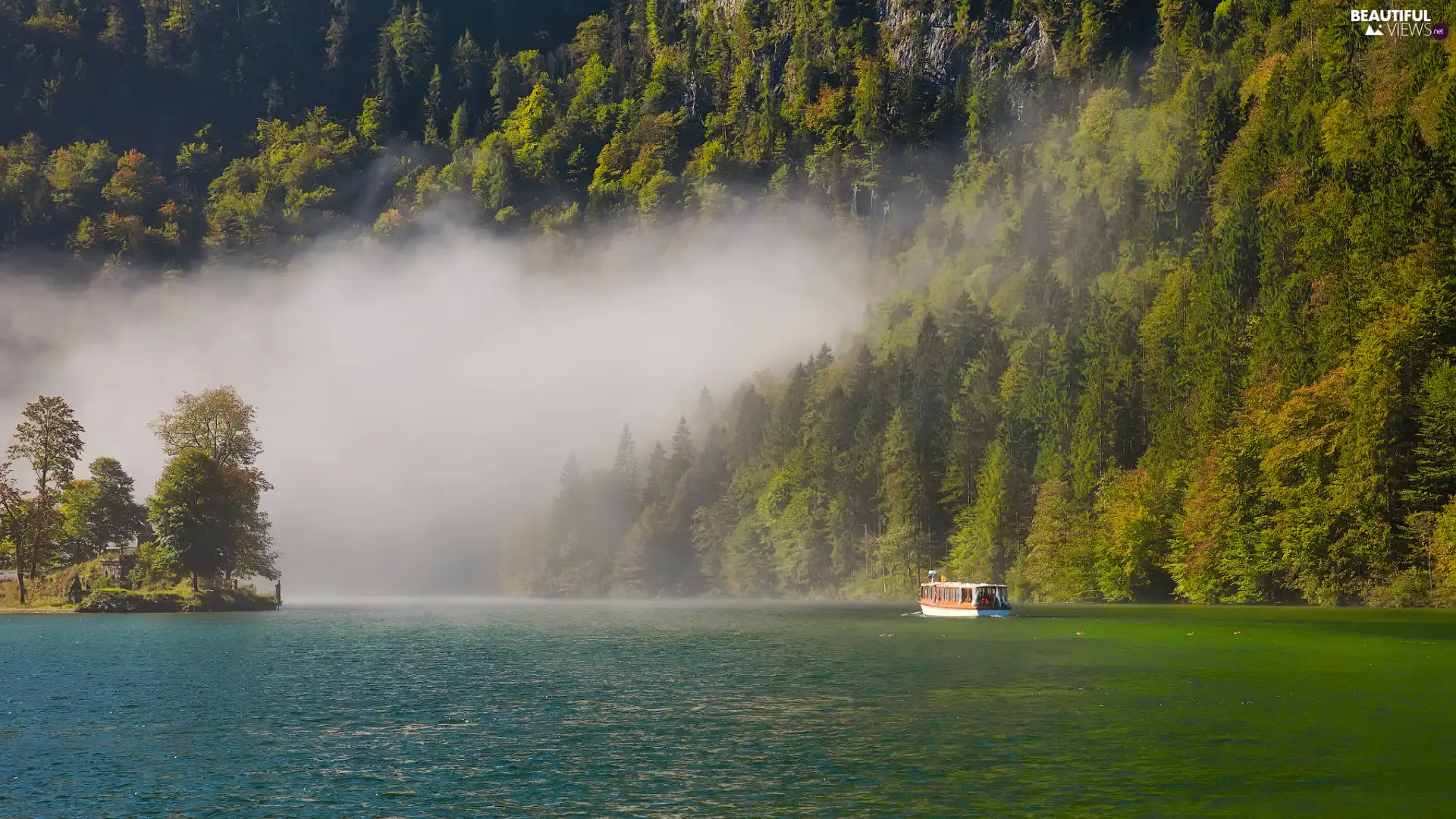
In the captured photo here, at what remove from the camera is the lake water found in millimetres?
35875

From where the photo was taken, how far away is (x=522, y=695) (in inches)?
2457

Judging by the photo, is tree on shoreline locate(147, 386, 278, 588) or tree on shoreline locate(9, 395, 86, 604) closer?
tree on shoreline locate(147, 386, 278, 588)

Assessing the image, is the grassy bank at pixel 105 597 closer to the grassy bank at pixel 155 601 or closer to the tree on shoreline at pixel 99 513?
the grassy bank at pixel 155 601

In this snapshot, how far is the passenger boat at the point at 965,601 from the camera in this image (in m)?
123

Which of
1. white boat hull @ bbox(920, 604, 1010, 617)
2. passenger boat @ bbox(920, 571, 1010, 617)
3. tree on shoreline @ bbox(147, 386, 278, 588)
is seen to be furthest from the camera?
tree on shoreline @ bbox(147, 386, 278, 588)

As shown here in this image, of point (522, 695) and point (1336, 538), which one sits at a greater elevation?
point (1336, 538)

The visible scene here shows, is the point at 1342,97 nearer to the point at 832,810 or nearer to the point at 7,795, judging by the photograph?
the point at 832,810

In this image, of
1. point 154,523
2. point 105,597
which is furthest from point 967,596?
point 105,597

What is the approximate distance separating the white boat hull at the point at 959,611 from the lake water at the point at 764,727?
26.3 metres

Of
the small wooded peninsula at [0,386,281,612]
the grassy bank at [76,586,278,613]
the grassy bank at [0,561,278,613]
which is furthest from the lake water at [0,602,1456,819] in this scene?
the grassy bank at [0,561,278,613]

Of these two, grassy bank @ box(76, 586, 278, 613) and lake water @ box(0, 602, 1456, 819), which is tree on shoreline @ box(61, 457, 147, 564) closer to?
grassy bank @ box(76, 586, 278, 613)

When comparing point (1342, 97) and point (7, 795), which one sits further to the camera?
point (1342, 97)

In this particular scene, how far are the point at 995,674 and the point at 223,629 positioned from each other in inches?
3448

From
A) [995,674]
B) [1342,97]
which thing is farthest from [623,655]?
[1342,97]
